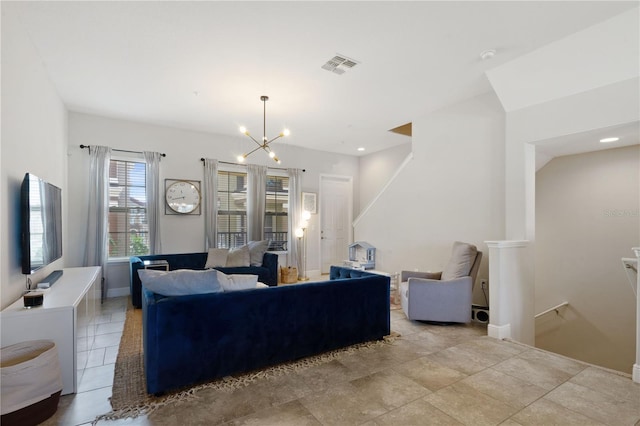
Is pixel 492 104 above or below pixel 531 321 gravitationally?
above

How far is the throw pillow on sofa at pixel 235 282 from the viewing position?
8.21 feet

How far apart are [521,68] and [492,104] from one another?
2.70 ft

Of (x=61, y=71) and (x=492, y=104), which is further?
(x=492, y=104)

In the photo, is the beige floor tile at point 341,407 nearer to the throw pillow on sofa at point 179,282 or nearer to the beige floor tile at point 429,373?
the beige floor tile at point 429,373

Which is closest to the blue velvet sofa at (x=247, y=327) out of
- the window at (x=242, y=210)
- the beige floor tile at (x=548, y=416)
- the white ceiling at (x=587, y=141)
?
the beige floor tile at (x=548, y=416)

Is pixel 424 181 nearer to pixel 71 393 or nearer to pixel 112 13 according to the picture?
pixel 112 13

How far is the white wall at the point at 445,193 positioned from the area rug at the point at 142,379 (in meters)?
2.10

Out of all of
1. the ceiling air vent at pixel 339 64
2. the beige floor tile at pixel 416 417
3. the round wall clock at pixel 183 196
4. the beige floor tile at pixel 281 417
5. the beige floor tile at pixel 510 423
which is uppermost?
the ceiling air vent at pixel 339 64

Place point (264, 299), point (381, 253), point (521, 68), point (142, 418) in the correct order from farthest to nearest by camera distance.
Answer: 1. point (381, 253)
2. point (521, 68)
3. point (264, 299)
4. point (142, 418)

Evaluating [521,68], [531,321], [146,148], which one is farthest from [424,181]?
[146,148]

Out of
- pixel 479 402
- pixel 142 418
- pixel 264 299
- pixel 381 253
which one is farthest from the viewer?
pixel 381 253

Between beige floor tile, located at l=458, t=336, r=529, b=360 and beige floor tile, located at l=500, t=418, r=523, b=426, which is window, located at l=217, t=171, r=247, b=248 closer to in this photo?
beige floor tile, located at l=458, t=336, r=529, b=360

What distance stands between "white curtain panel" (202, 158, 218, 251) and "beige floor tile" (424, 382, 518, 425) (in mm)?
4647

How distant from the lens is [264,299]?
2547mm
